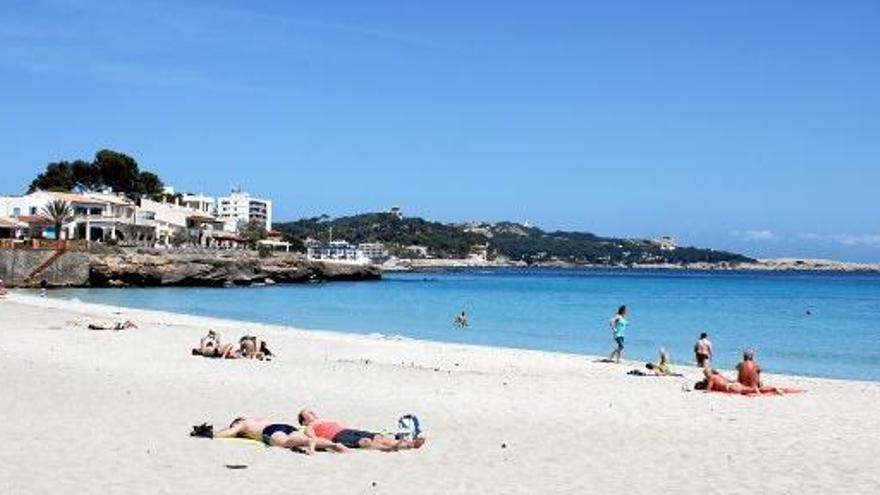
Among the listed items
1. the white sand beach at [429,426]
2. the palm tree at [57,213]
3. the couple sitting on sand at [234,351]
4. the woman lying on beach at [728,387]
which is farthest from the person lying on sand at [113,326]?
the palm tree at [57,213]

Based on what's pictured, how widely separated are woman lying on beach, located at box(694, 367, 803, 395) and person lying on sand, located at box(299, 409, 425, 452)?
7.57 metres

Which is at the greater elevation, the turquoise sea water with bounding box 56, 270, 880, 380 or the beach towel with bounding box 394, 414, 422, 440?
the beach towel with bounding box 394, 414, 422, 440

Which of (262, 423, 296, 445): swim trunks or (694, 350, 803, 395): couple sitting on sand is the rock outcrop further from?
(262, 423, 296, 445): swim trunks

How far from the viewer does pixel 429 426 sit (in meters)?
13.4

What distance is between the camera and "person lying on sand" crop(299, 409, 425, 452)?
1145cm

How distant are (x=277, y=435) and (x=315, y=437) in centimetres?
46

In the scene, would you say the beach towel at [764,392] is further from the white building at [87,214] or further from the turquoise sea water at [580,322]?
the white building at [87,214]

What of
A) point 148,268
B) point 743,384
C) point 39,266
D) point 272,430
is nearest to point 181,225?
point 148,268

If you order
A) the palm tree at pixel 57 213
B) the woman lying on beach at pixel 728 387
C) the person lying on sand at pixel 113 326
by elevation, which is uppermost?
the palm tree at pixel 57 213

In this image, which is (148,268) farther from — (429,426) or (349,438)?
(349,438)

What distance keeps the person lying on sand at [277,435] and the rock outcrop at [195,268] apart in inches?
2586

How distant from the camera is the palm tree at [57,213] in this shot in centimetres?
8469

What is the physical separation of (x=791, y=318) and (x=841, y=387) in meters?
41.5

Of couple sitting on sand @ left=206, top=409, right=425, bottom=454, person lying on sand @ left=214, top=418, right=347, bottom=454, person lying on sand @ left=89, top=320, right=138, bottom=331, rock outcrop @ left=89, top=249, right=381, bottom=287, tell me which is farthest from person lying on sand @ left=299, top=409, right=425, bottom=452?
rock outcrop @ left=89, top=249, right=381, bottom=287
